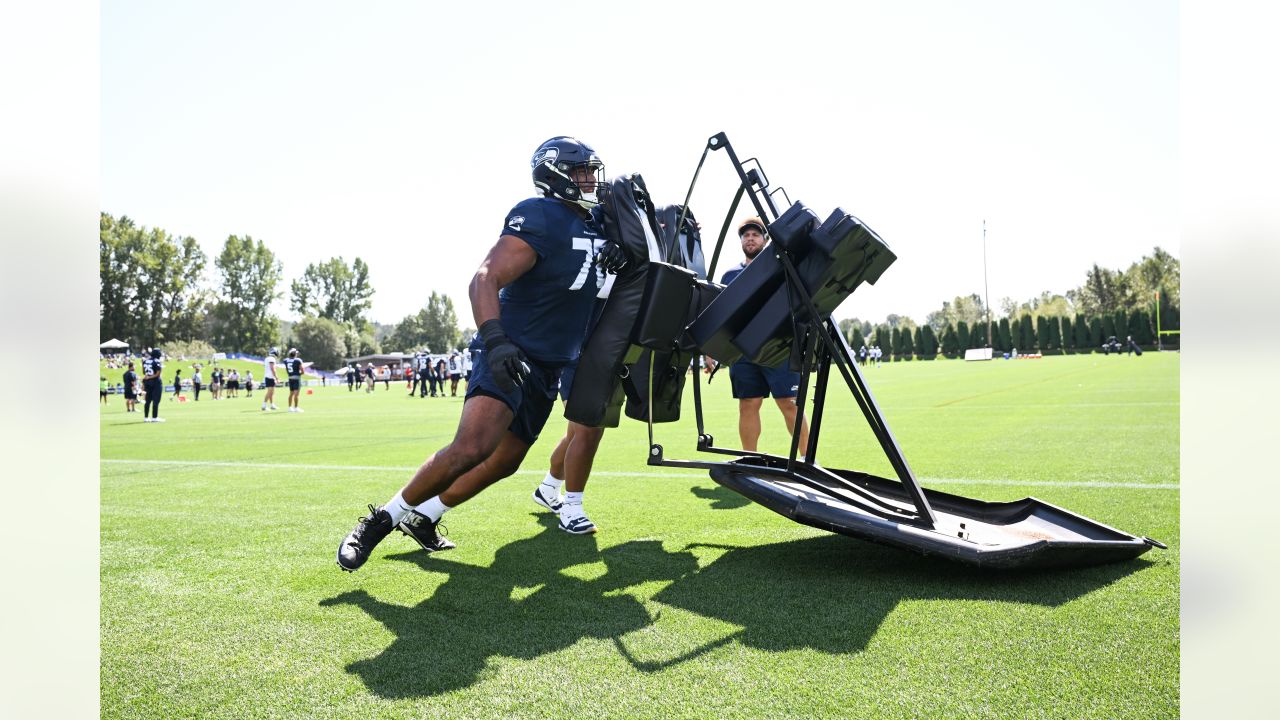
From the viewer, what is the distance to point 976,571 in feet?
11.9

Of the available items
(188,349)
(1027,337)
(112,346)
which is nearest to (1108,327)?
(1027,337)

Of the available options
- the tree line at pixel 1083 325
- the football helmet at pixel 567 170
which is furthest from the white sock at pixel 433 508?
the tree line at pixel 1083 325

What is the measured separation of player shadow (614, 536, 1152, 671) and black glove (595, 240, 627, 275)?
1.61 m

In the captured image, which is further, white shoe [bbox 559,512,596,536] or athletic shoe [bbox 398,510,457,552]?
white shoe [bbox 559,512,596,536]

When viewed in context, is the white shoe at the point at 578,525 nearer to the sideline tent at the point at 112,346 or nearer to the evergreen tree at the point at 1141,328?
the sideline tent at the point at 112,346

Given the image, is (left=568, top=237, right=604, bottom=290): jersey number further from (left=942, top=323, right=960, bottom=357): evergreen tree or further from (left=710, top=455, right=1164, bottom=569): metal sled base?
(left=942, top=323, right=960, bottom=357): evergreen tree

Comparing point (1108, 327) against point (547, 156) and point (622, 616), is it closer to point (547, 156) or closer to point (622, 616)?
point (547, 156)

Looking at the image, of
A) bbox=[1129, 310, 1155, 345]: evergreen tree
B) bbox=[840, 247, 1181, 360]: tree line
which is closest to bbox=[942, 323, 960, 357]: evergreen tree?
bbox=[840, 247, 1181, 360]: tree line

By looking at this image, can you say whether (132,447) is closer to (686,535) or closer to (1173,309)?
(686,535)

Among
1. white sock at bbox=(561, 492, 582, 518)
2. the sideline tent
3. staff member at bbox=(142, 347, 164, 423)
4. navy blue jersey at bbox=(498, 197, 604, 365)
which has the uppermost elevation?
the sideline tent

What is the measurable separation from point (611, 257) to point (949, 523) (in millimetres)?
2156

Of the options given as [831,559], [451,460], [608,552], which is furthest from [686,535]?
[451,460]

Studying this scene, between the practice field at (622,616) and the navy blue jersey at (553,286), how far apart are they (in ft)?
3.81

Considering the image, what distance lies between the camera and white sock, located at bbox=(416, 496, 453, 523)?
440 cm
